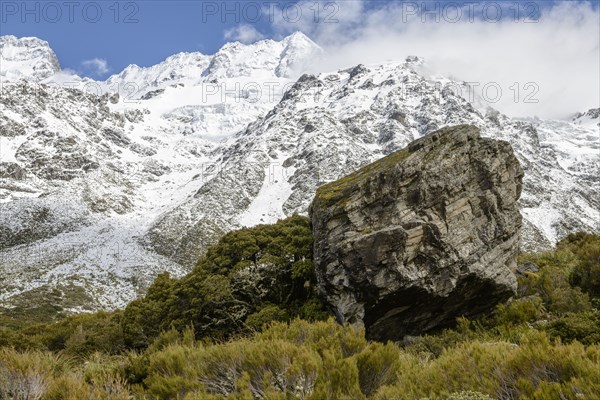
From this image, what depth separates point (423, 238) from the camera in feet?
45.1

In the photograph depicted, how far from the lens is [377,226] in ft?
46.8

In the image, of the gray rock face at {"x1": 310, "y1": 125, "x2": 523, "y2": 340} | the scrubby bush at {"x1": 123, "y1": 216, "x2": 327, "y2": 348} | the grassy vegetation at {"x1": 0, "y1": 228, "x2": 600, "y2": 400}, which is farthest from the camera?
the scrubby bush at {"x1": 123, "y1": 216, "x2": 327, "y2": 348}

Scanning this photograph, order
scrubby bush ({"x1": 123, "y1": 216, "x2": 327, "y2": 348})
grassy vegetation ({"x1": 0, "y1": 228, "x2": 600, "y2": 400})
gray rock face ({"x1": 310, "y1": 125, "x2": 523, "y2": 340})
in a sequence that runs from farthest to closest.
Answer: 1. scrubby bush ({"x1": 123, "y1": 216, "x2": 327, "y2": 348})
2. gray rock face ({"x1": 310, "y1": 125, "x2": 523, "y2": 340})
3. grassy vegetation ({"x1": 0, "y1": 228, "x2": 600, "y2": 400})

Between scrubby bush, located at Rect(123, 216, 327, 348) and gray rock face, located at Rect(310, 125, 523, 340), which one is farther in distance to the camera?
scrubby bush, located at Rect(123, 216, 327, 348)

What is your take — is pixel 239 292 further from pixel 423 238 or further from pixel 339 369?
pixel 339 369

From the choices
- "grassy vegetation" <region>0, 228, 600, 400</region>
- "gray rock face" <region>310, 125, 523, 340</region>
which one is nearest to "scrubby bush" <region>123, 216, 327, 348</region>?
"gray rock face" <region>310, 125, 523, 340</region>

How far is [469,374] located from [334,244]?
327 inches

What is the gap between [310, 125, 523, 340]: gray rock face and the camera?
527 inches

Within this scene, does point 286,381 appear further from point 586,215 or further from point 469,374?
point 586,215

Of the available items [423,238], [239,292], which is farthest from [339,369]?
[239,292]

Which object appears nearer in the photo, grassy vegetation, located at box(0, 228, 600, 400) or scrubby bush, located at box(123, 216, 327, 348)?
grassy vegetation, located at box(0, 228, 600, 400)

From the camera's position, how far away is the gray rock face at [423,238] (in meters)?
13.4

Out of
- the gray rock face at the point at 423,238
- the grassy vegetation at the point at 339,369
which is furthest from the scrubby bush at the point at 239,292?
the grassy vegetation at the point at 339,369

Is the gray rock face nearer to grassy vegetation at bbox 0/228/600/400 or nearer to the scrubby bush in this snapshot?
grassy vegetation at bbox 0/228/600/400
